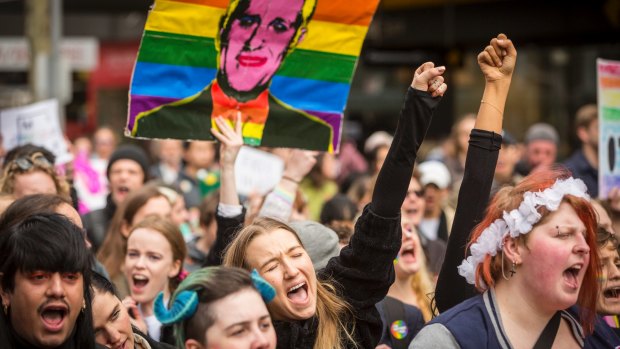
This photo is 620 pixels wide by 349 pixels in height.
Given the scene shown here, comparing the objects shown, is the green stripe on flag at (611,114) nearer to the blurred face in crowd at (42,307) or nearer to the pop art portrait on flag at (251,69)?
the pop art portrait on flag at (251,69)

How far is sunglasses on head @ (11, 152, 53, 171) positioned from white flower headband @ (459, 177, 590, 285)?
315 cm

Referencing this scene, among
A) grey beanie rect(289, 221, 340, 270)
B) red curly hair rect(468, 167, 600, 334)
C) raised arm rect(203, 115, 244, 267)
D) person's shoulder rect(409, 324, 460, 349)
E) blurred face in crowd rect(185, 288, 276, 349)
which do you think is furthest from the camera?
raised arm rect(203, 115, 244, 267)

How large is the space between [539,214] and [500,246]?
7.7 inches

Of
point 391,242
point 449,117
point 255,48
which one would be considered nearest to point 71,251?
point 391,242

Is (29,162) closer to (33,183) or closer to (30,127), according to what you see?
(33,183)

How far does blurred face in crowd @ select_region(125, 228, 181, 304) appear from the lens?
20.4 feet

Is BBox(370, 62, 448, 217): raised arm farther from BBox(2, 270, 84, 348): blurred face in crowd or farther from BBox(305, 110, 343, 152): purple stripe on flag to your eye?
BBox(305, 110, 343, 152): purple stripe on flag

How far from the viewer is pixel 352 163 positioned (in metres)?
15.0

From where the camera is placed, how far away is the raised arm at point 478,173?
4547 mm

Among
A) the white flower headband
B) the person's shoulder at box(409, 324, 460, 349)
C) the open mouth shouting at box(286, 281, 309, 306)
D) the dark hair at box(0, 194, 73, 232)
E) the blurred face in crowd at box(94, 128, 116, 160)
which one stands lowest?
the blurred face in crowd at box(94, 128, 116, 160)

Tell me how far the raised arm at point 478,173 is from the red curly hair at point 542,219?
8 cm

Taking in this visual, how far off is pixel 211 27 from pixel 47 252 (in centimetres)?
229

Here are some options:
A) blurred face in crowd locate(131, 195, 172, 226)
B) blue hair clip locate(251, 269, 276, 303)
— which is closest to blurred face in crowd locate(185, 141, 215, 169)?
blurred face in crowd locate(131, 195, 172, 226)

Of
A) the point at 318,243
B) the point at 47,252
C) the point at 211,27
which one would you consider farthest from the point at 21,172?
the point at 47,252
